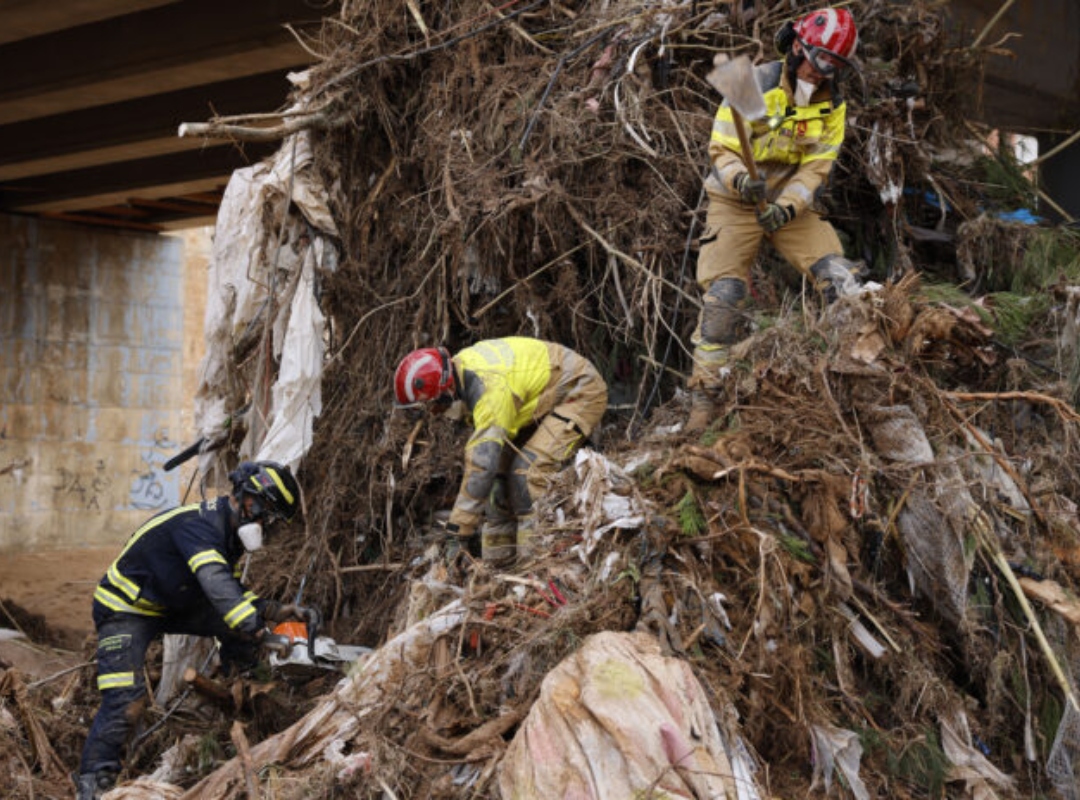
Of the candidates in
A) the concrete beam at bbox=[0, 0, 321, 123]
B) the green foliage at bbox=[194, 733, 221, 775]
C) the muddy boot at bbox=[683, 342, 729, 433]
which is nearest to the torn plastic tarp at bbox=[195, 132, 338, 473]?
the green foliage at bbox=[194, 733, 221, 775]

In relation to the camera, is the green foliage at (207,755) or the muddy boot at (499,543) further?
the muddy boot at (499,543)

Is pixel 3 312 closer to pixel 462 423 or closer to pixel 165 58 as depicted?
pixel 165 58

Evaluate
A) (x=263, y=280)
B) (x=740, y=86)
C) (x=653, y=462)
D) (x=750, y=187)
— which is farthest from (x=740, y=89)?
(x=263, y=280)

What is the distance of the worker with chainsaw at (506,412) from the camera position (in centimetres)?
628

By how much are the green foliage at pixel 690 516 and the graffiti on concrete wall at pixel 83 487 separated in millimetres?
13884

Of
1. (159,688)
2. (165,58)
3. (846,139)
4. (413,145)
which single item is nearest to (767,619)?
(846,139)

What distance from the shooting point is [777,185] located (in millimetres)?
6293

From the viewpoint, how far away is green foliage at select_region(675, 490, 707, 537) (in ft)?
15.8

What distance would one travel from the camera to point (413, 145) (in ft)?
25.7

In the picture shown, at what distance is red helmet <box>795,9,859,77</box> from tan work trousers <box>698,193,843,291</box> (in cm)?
70

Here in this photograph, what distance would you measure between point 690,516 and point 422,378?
6.16 feet

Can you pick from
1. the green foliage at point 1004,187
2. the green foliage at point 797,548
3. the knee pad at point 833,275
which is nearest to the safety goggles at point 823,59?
the knee pad at point 833,275

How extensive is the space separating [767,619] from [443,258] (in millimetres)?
3477

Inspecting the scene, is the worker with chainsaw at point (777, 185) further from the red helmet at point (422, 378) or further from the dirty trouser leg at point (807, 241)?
the red helmet at point (422, 378)
